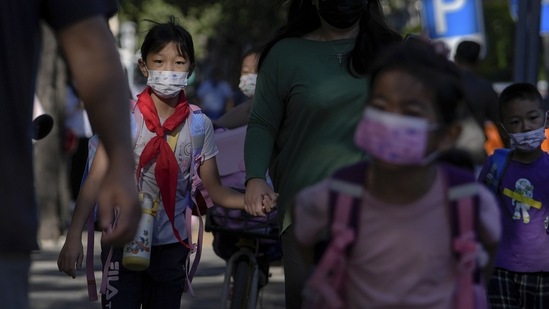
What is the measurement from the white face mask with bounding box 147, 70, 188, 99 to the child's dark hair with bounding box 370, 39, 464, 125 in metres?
3.02

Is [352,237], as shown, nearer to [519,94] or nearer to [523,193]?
[523,193]

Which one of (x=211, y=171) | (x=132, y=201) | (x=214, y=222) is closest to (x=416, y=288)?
(x=132, y=201)

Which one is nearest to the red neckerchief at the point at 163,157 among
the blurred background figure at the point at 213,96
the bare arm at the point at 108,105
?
the bare arm at the point at 108,105

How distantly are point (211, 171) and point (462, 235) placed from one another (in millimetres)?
3140

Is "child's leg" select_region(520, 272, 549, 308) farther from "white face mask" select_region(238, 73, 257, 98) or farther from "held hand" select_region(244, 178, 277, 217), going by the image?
"white face mask" select_region(238, 73, 257, 98)

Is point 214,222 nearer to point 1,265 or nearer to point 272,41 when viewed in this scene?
point 272,41

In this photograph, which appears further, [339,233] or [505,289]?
[505,289]

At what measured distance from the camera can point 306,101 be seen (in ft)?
18.1

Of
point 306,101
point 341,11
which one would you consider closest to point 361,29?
point 341,11

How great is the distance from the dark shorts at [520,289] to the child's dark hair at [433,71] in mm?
3375

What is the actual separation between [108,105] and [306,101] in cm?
204

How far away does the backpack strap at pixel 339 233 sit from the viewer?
378cm

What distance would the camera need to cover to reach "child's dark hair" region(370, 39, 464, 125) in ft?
12.3

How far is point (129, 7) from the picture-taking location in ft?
99.4
